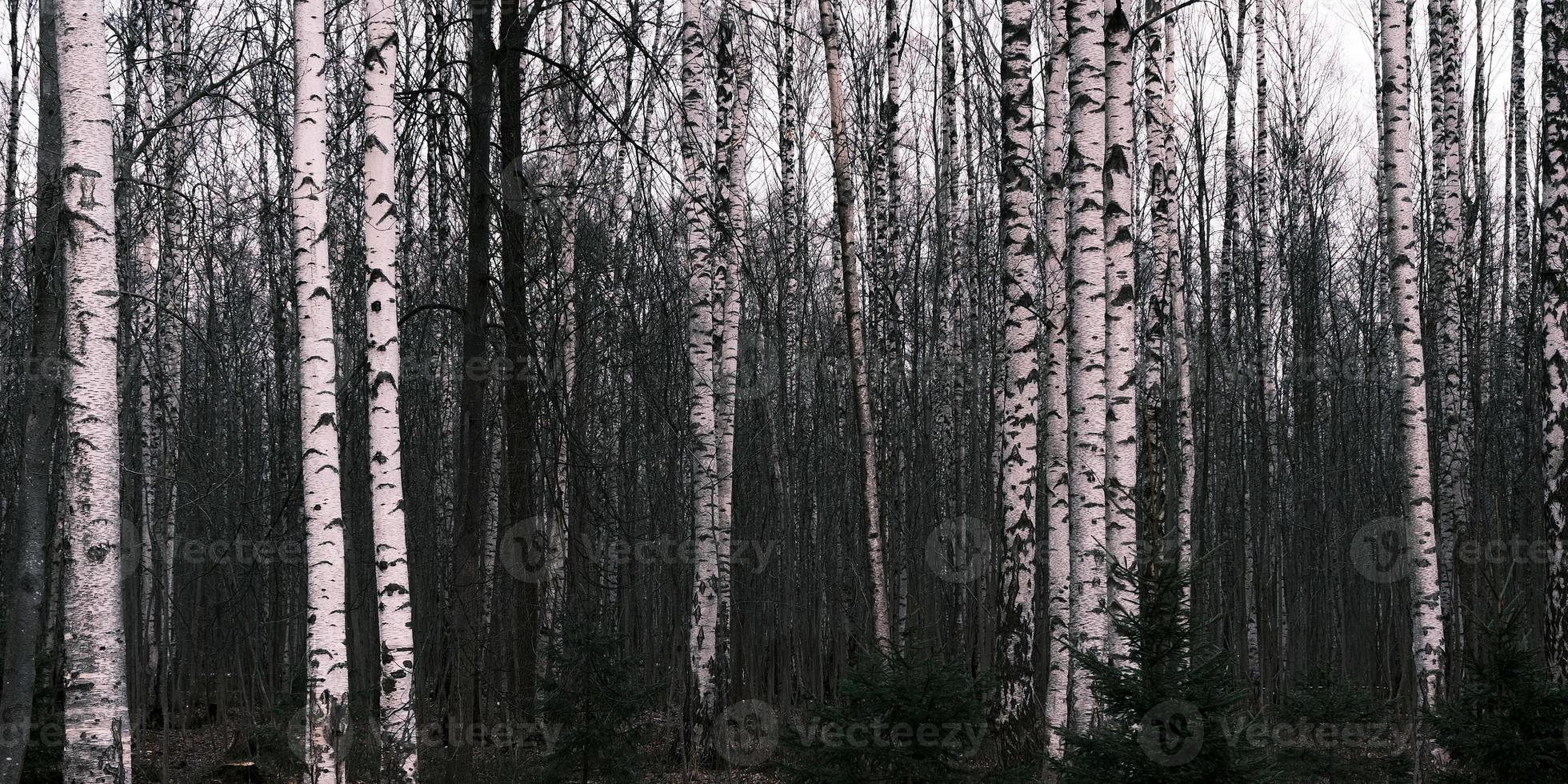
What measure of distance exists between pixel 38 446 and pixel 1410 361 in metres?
9.25

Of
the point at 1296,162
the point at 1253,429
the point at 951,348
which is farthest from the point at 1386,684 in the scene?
the point at 1296,162

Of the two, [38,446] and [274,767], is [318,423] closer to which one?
[38,446]

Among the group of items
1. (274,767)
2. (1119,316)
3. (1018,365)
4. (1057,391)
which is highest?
(1119,316)

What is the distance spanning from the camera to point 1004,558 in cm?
910

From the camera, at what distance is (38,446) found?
634 cm

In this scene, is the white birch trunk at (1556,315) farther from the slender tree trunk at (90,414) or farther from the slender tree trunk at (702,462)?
the slender tree trunk at (90,414)

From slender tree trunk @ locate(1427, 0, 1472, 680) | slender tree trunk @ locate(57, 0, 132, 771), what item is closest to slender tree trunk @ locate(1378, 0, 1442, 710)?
slender tree trunk @ locate(1427, 0, 1472, 680)

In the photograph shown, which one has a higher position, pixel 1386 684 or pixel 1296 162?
pixel 1296 162

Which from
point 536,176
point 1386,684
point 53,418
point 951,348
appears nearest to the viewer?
point 53,418


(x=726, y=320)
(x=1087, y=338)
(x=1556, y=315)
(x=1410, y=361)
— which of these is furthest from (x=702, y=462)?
(x=1556, y=315)

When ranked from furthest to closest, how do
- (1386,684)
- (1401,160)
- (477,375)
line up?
1. (1386,684)
2. (1401,160)
3. (477,375)

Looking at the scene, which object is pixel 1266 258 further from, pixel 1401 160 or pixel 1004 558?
pixel 1004 558

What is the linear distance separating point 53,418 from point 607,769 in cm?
406

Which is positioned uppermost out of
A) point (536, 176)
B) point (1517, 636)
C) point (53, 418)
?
point (536, 176)
